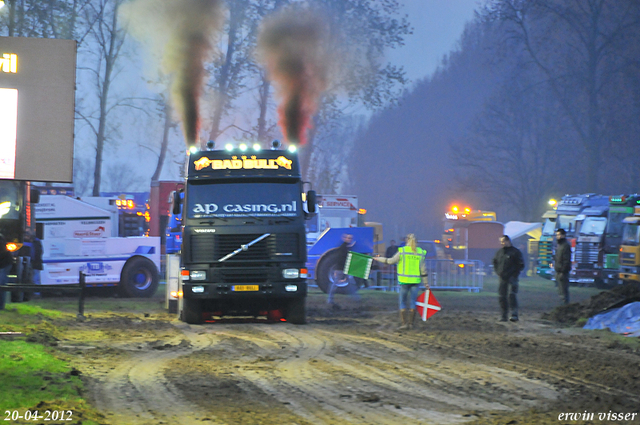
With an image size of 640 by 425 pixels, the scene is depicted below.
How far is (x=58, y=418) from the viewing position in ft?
23.5

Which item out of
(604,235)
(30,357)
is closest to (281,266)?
(30,357)

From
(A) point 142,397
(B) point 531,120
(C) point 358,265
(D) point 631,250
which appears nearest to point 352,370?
(A) point 142,397

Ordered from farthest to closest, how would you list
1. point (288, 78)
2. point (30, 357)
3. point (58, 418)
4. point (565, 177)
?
point (565, 177) → point (288, 78) → point (30, 357) → point (58, 418)

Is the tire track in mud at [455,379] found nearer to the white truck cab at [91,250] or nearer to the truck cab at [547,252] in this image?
the white truck cab at [91,250]

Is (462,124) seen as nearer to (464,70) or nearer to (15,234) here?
(464,70)

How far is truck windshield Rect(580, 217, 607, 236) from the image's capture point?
31.3m

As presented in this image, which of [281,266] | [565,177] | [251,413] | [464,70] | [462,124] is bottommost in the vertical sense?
[251,413]

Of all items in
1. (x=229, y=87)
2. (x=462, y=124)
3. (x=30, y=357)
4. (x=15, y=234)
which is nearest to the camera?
(x=30, y=357)

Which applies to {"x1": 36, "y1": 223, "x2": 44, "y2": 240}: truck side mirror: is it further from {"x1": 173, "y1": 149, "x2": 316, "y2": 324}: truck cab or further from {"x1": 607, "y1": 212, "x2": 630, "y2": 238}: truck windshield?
{"x1": 607, "y1": 212, "x2": 630, "y2": 238}: truck windshield

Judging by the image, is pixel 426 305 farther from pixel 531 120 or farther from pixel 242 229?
pixel 531 120

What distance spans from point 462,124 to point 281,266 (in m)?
78.6

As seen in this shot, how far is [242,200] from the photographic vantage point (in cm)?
1538

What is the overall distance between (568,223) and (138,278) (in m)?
18.7

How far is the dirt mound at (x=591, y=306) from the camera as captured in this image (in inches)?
678
